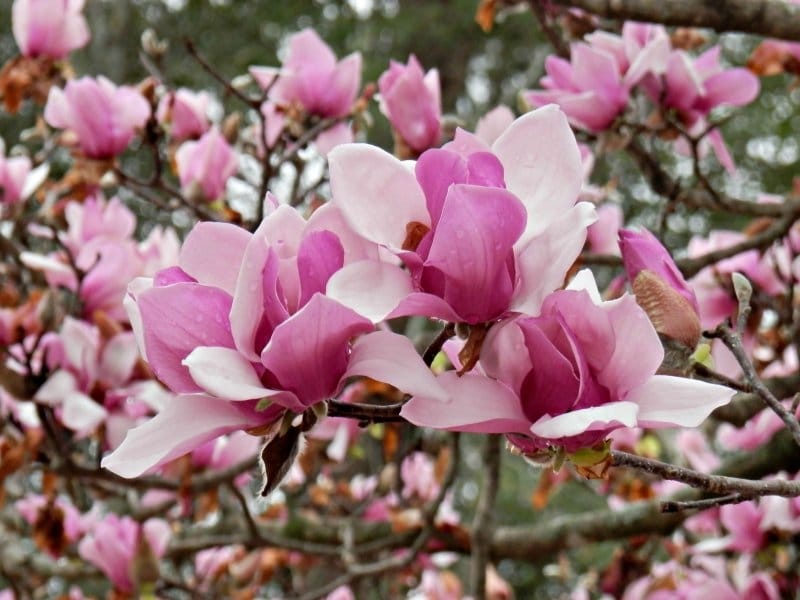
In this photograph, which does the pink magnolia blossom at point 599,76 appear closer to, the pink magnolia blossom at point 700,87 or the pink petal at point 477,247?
the pink magnolia blossom at point 700,87

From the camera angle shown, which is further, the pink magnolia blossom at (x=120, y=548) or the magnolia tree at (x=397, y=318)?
the pink magnolia blossom at (x=120, y=548)

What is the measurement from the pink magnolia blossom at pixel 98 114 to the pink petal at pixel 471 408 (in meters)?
0.92

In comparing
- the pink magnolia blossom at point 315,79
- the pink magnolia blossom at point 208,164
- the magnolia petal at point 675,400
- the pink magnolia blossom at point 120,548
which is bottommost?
the pink magnolia blossom at point 120,548

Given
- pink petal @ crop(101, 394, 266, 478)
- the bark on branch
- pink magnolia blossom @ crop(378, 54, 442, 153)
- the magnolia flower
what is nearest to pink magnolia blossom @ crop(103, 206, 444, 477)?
pink petal @ crop(101, 394, 266, 478)

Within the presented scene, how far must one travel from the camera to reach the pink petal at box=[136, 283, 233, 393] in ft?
1.56

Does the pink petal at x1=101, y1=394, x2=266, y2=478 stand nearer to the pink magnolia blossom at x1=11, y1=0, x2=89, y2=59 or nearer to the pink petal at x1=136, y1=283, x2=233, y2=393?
the pink petal at x1=136, y1=283, x2=233, y2=393

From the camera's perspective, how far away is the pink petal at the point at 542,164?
49cm

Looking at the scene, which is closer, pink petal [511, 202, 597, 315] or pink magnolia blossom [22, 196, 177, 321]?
pink petal [511, 202, 597, 315]

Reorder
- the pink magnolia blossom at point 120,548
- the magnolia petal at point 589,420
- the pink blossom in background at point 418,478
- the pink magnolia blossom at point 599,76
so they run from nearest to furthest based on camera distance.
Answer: the magnolia petal at point 589,420 < the pink magnolia blossom at point 599,76 < the pink magnolia blossom at point 120,548 < the pink blossom in background at point 418,478

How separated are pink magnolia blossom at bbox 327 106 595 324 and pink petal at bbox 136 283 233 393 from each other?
0.23ft

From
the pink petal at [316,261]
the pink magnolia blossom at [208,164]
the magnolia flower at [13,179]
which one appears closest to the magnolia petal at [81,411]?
the pink magnolia blossom at [208,164]

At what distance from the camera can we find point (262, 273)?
47 cm

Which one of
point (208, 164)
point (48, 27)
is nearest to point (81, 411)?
point (208, 164)

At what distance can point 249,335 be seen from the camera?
47cm
